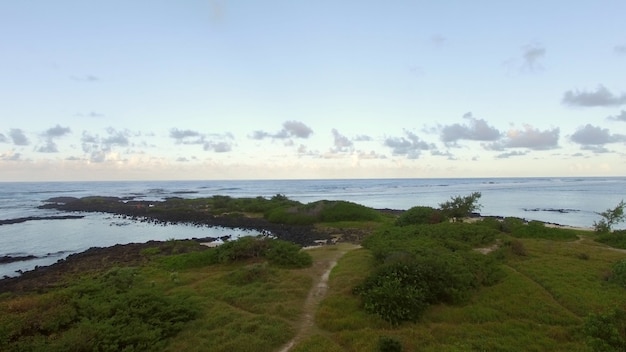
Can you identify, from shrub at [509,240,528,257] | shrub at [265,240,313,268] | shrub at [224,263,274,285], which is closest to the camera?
shrub at [224,263,274,285]

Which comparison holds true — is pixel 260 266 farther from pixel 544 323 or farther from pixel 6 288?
pixel 6 288

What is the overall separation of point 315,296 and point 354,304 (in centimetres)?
222

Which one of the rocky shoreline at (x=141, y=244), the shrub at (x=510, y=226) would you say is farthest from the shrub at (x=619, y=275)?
the rocky shoreline at (x=141, y=244)

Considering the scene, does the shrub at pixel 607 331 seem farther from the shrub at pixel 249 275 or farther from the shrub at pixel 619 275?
the shrub at pixel 249 275

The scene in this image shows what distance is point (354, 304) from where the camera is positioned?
16.3 meters

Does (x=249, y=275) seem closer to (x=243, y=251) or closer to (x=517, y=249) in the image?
(x=243, y=251)

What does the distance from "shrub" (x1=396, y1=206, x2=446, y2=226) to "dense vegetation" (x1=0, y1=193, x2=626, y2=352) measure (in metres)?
9.63

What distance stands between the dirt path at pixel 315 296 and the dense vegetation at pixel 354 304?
267mm

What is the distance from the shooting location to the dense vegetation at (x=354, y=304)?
1258cm

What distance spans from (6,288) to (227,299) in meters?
16.9

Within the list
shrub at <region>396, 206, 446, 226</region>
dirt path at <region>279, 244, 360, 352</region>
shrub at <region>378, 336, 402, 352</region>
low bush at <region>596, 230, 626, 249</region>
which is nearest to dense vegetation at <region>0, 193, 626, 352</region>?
shrub at <region>378, 336, 402, 352</region>

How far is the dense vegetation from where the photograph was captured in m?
12.6

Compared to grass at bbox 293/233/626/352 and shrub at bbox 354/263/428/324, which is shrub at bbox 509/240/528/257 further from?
shrub at bbox 354/263/428/324

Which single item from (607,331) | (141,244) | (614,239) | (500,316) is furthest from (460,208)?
(141,244)
